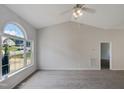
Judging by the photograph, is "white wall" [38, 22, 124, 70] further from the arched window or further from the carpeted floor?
the arched window

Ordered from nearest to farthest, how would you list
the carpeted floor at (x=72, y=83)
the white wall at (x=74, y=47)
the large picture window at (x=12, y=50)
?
the large picture window at (x=12, y=50), the carpeted floor at (x=72, y=83), the white wall at (x=74, y=47)

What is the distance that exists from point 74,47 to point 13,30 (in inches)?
168

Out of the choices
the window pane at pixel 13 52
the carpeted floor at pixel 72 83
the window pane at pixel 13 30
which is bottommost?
the carpeted floor at pixel 72 83

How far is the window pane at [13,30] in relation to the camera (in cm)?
465

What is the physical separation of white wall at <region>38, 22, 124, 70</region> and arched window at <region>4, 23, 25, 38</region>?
2518mm

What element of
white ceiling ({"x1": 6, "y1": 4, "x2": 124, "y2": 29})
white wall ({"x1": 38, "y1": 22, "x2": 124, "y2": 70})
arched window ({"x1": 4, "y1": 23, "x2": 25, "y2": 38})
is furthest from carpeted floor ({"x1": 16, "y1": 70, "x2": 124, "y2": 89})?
white ceiling ({"x1": 6, "y1": 4, "x2": 124, "y2": 29})

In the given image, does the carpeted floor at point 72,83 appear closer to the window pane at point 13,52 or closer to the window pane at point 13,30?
the window pane at point 13,52

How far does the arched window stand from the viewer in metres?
4.66

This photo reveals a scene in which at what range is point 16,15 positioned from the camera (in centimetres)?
508

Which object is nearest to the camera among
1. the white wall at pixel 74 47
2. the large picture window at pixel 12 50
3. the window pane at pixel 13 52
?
the large picture window at pixel 12 50

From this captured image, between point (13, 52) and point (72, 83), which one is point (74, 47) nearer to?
point (72, 83)

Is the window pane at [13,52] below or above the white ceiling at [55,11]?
Answer: below

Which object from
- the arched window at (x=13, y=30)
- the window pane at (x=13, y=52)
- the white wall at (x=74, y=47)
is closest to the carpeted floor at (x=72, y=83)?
the window pane at (x=13, y=52)

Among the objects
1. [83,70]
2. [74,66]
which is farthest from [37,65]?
[83,70]
